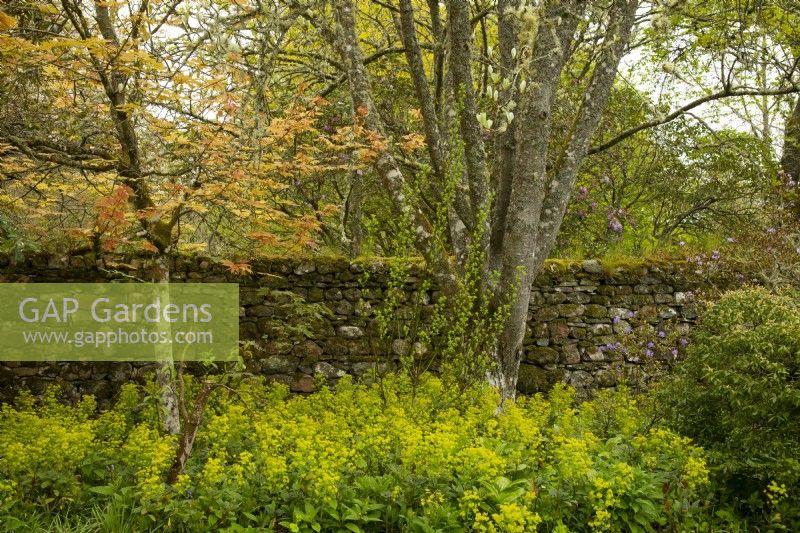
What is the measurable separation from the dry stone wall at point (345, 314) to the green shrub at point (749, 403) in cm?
293

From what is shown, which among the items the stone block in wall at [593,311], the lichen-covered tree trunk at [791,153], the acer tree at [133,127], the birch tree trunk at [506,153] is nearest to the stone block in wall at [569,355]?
the stone block in wall at [593,311]

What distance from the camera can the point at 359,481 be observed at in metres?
4.06

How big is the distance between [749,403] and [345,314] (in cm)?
456

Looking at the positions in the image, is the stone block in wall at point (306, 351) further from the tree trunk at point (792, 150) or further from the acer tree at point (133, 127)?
the tree trunk at point (792, 150)

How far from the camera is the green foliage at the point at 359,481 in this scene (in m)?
3.78

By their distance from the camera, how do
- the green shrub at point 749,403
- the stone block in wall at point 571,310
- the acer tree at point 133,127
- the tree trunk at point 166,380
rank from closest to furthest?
the green shrub at point 749,403 < the acer tree at point 133,127 < the tree trunk at point 166,380 < the stone block in wall at point 571,310

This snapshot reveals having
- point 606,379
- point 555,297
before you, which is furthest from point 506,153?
point 606,379

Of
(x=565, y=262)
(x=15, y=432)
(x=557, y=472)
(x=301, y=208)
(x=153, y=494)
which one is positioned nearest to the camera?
(x=153, y=494)

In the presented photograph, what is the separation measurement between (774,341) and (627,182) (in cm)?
620

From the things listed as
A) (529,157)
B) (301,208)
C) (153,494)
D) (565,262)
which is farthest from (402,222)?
(301,208)

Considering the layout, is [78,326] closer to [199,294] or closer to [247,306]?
[199,294]

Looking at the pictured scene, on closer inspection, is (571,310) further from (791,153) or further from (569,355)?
(791,153)

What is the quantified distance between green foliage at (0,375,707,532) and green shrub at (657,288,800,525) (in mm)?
254

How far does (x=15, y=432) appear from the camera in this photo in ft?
16.2
